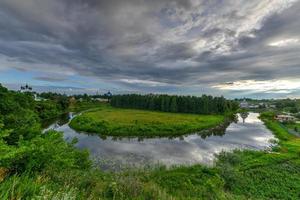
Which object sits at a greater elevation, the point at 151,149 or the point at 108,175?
the point at 108,175

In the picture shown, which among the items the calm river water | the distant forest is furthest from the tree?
the calm river water

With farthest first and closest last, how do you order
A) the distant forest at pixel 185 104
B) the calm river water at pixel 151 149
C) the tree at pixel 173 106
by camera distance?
the tree at pixel 173 106
the distant forest at pixel 185 104
the calm river water at pixel 151 149

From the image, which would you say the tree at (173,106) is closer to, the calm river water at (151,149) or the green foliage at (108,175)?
the calm river water at (151,149)

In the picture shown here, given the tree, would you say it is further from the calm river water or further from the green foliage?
the green foliage

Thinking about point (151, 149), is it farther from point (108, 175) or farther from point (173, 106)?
point (173, 106)

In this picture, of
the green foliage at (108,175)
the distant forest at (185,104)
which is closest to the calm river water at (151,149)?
Result: the green foliage at (108,175)

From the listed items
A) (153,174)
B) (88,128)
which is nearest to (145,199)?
(153,174)

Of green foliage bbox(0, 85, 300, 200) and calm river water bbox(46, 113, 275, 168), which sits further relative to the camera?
calm river water bbox(46, 113, 275, 168)

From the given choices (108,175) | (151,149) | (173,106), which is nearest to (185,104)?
(173,106)

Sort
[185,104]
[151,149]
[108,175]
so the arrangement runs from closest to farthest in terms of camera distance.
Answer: [108,175], [151,149], [185,104]

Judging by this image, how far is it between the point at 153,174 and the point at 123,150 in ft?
36.8

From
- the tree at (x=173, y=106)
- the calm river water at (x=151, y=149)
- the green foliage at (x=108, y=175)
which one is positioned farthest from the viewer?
the tree at (x=173, y=106)

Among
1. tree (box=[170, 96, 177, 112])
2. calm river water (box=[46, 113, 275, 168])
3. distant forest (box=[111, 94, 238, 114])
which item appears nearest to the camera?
calm river water (box=[46, 113, 275, 168])

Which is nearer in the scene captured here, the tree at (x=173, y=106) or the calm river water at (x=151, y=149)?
the calm river water at (x=151, y=149)
